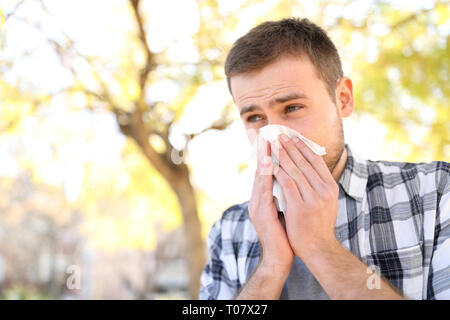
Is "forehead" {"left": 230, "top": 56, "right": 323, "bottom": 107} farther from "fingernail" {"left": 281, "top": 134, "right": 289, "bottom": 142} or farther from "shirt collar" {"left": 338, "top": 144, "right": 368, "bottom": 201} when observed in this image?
"shirt collar" {"left": 338, "top": 144, "right": 368, "bottom": 201}

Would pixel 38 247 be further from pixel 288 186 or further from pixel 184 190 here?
pixel 288 186

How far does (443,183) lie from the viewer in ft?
5.36

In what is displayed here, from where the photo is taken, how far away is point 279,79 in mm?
1743

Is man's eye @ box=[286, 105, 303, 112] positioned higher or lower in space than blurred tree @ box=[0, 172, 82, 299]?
lower

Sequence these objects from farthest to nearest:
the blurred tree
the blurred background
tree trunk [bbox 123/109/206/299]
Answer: the blurred tree < tree trunk [bbox 123/109/206/299] < the blurred background

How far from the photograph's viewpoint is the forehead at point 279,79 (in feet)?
5.71

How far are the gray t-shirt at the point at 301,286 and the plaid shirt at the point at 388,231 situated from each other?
0.18 metres

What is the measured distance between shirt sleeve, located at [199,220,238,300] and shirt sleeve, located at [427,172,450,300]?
0.80 m

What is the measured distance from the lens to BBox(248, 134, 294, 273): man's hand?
1457mm

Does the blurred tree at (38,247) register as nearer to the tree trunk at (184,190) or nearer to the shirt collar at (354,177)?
the tree trunk at (184,190)

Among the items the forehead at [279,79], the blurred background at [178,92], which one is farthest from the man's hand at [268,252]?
the blurred background at [178,92]

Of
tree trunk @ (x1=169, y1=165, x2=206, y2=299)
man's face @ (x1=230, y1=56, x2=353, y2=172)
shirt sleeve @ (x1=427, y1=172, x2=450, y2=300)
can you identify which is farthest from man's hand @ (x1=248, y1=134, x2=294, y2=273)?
tree trunk @ (x1=169, y1=165, x2=206, y2=299)
